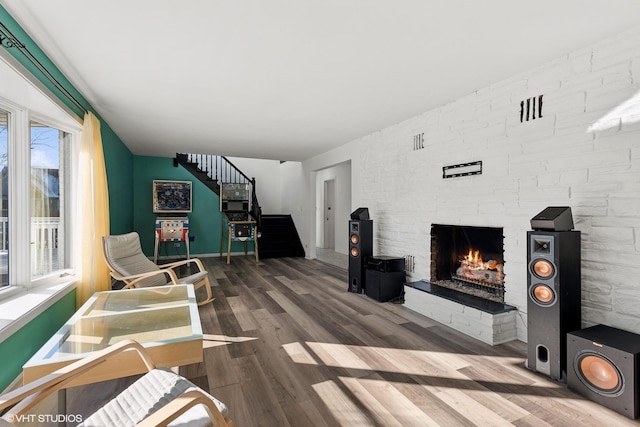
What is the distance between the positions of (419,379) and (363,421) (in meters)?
0.64

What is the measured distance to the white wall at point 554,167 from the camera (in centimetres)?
224

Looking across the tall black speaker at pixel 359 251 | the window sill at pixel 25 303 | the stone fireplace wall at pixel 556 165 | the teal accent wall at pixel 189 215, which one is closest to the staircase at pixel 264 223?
the teal accent wall at pixel 189 215

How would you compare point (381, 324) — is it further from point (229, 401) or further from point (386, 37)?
point (386, 37)

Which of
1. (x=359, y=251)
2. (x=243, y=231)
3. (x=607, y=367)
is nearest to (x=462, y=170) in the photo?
(x=359, y=251)

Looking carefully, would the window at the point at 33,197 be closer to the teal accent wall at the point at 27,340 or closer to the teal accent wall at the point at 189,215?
the teal accent wall at the point at 27,340

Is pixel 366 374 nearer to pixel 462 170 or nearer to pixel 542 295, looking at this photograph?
pixel 542 295

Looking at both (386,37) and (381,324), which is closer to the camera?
(386,37)

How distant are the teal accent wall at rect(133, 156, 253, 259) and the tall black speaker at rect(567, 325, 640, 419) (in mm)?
7335

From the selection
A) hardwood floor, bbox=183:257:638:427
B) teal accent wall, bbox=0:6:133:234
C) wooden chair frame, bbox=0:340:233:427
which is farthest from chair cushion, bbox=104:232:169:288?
Answer: wooden chair frame, bbox=0:340:233:427

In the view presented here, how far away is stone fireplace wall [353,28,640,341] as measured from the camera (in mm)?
2240

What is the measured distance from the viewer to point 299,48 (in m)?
2.44

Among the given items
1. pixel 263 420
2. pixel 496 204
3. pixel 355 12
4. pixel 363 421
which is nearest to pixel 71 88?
pixel 355 12

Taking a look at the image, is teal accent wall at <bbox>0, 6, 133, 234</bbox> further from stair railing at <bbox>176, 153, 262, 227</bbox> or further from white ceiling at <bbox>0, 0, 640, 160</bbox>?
stair railing at <bbox>176, 153, 262, 227</bbox>

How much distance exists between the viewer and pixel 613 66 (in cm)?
231
